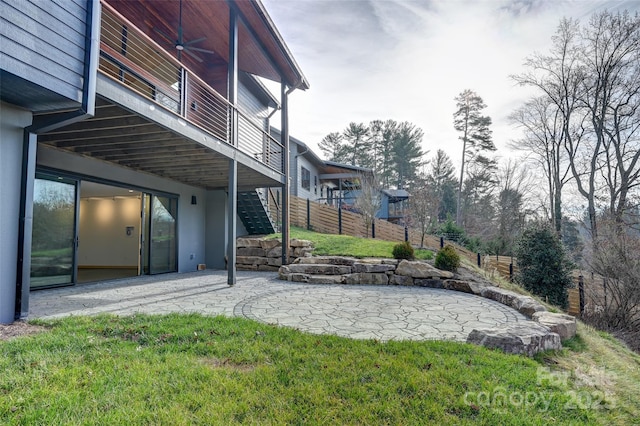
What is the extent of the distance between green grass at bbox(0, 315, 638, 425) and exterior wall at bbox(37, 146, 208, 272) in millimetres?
4687

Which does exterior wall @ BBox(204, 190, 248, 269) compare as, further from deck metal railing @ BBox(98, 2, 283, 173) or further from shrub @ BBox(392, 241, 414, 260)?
shrub @ BBox(392, 241, 414, 260)

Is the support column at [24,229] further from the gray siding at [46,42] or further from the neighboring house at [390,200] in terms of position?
the neighboring house at [390,200]

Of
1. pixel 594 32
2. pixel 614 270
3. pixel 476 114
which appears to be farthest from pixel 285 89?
pixel 476 114

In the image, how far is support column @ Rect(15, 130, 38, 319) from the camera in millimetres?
3891

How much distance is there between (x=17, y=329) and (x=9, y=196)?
153cm

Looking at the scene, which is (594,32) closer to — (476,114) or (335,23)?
(476,114)

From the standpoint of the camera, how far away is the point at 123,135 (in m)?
5.77

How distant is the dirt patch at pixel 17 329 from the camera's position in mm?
3400

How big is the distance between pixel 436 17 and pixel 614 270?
24.7 feet

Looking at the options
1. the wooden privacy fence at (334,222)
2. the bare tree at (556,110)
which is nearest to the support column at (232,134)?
the wooden privacy fence at (334,222)

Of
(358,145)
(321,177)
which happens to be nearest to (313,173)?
(321,177)

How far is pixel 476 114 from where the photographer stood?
25.6 metres

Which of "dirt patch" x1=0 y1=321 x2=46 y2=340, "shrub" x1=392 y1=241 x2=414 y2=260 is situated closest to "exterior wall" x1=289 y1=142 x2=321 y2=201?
"shrub" x1=392 y1=241 x2=414 y2=260

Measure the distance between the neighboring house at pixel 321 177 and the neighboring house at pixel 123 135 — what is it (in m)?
3.07
